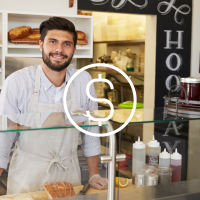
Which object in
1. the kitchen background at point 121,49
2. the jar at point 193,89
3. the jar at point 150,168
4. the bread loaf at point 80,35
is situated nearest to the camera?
the jar at point 150,168

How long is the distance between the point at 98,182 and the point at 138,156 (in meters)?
0.29

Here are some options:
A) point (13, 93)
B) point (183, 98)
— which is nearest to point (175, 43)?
point (183, 98)

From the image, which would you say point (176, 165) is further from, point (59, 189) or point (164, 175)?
point (59, 189)

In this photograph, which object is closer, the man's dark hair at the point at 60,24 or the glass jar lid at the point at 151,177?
the glass jar lid at the point at 151,177

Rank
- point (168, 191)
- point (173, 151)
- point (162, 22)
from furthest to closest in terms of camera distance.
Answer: point (162, 22) → point (173, 151) → point (168, 191)

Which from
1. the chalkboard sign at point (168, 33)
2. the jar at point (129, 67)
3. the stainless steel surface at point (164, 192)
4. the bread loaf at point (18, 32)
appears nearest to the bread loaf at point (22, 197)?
the stainless steel surface at point (164, 192)

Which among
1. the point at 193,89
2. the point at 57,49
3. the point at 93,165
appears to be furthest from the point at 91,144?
the point at 57,49

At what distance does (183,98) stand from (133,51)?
136 inches

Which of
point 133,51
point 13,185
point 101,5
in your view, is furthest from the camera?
point 133,51

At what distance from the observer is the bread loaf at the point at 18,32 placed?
113 inches

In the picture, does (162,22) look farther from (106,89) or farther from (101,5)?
(106,89)

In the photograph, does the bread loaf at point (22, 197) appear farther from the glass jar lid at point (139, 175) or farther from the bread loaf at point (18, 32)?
the bread loaf at point (18, 32)

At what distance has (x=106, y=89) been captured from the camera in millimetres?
5102

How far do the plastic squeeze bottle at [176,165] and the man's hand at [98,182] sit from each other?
39cm
